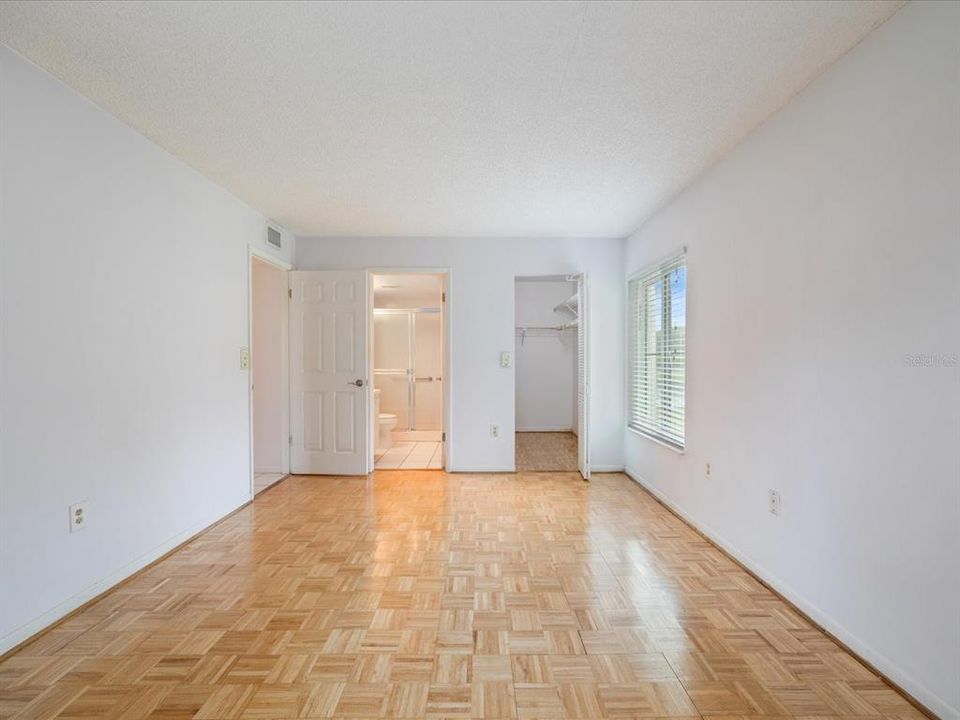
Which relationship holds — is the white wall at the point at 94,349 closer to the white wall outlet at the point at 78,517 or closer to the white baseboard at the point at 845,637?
the white wall outlet at the point at 78,517

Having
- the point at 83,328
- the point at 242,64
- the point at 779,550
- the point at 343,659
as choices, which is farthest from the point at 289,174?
the point at 779,550

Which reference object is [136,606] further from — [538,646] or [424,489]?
[424,489]

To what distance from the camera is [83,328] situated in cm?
221

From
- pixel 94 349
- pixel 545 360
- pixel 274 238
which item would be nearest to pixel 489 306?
pixel 274 238

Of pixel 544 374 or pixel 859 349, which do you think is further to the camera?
pixel 544 374

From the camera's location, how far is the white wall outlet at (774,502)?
2328 millimetres

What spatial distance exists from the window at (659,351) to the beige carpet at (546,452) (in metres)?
0.93

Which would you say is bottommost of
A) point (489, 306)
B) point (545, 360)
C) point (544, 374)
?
point (544, 374)

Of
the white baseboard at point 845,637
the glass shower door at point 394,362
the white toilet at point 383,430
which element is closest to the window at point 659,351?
the white baseboard at point 845,637

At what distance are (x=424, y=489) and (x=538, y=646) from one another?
242cm

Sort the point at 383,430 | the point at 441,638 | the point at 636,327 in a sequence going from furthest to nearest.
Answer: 1. the point at 383,430
2. the point at 636,327
3. the point at 441,638

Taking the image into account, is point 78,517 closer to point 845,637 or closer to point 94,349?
point 94,349

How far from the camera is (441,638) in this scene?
1.96 metres

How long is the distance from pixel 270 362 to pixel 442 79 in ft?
11.4
